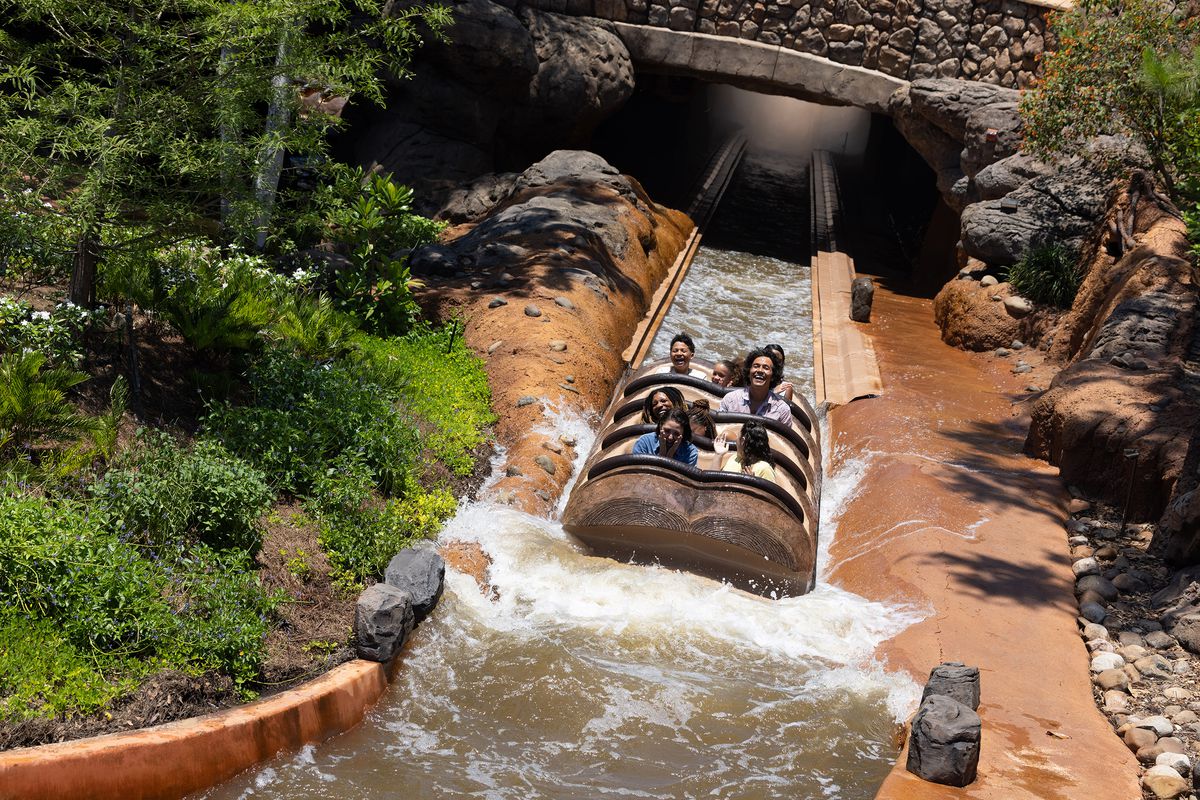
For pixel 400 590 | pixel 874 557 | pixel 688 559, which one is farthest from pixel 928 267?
pixel 400 590

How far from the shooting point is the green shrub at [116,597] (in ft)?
17.7

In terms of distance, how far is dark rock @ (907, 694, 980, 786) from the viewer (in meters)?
5.73

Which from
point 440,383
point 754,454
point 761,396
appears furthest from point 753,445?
point 440,383

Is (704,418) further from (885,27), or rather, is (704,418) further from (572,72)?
(885,27)

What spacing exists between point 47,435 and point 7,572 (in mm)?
1315

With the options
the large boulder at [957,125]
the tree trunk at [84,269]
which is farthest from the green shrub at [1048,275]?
the tree trunk at [84,269]

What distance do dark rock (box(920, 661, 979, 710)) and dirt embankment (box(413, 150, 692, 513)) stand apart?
137 inches

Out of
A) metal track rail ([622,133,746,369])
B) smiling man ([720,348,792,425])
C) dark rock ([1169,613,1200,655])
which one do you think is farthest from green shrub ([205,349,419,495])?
dark rock ([1169,613,1200,655])

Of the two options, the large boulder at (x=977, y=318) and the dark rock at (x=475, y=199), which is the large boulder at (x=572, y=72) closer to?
the dark rock at (x=475, y=199)

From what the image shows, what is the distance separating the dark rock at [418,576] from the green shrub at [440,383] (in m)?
1.87

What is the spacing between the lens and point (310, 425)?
8.13 m

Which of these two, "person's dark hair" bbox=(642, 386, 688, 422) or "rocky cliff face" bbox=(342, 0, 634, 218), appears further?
"rocky cliff face" bbox=(342, 0, 634, 218)

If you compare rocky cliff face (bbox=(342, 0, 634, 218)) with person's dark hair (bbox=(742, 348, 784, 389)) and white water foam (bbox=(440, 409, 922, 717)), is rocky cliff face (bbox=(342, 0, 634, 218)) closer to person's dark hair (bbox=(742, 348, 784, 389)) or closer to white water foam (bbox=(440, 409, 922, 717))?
person's dark hair (bbox=(742, 348, 784, 389))

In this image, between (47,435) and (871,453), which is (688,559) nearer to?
(871,453)
